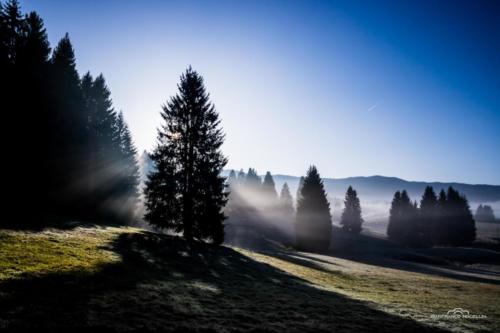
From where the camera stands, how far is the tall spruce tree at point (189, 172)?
2238 centimetres

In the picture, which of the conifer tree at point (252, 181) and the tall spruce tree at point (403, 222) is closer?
the tall spruce tree at point (403, 222)

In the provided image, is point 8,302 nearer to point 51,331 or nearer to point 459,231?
point 51,331

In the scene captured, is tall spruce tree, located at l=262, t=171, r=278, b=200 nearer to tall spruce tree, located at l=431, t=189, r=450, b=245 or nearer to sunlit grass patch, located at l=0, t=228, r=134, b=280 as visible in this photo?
tall spruce tree, located at l=431, t=189, r=450, b=245

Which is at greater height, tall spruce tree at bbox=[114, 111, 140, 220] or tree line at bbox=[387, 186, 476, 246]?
tall spruce tree at bbox=[114, 111, 140, 220]

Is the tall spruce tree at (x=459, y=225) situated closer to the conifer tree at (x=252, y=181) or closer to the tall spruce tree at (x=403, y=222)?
the tall spruce tree at (x=403, y=222)

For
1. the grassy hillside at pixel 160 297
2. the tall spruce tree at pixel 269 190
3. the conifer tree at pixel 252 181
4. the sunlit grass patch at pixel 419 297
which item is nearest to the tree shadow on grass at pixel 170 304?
the grassy hillside at pixel 160 297

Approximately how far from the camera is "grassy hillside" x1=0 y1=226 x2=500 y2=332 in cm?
622

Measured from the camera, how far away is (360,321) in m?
8.70

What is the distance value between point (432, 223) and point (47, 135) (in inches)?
3308

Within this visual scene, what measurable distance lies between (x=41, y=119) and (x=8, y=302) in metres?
22.7

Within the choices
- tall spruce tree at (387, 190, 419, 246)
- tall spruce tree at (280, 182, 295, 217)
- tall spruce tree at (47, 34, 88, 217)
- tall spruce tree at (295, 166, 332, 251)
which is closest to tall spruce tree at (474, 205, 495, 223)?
tall spruce tree at (387, 190, 419, 246)

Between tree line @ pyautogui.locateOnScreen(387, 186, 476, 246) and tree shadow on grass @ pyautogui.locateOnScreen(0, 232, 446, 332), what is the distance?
67.0m

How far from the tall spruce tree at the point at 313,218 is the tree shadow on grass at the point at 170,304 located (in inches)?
1272

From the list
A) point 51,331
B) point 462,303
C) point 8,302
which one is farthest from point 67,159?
point 462,303
